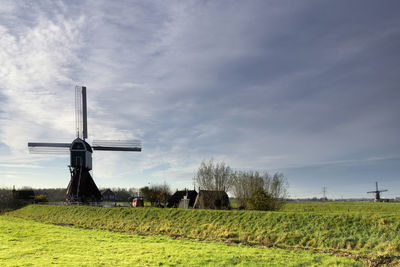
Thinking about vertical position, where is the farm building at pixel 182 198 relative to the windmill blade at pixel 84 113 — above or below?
below

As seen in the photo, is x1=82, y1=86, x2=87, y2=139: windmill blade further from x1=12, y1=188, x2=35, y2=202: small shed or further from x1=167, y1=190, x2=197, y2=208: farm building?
x1=12, y1=188, x2=35, y2=202: small shed

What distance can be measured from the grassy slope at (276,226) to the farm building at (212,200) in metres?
8.22

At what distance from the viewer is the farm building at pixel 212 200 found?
37.0m

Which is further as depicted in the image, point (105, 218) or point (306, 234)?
point (105, 218)

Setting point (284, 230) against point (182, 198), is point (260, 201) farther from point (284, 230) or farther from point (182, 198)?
point (182, 198)

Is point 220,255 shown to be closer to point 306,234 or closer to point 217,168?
point 306,234

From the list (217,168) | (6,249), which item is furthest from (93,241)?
(217,168)

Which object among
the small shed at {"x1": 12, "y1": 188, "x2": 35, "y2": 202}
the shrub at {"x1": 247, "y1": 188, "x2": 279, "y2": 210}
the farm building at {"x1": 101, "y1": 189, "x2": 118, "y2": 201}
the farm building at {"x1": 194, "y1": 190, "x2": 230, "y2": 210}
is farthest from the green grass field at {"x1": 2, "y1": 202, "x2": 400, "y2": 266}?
the farm building at {"x1": 101, "y1": 189, "x2": 118, "y2": 201}

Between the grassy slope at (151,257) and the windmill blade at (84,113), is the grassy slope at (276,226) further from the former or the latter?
the windmill blade at (84,113)

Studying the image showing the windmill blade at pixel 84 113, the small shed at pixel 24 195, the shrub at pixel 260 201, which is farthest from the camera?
the small shed at pixel 24 195

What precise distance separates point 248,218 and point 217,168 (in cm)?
1692

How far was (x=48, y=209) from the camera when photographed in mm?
44781

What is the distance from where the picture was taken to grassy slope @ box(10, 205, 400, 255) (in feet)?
56.6

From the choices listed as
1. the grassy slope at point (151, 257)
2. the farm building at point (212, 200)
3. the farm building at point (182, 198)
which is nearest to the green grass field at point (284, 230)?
the grassy slope at point (151, 257)
